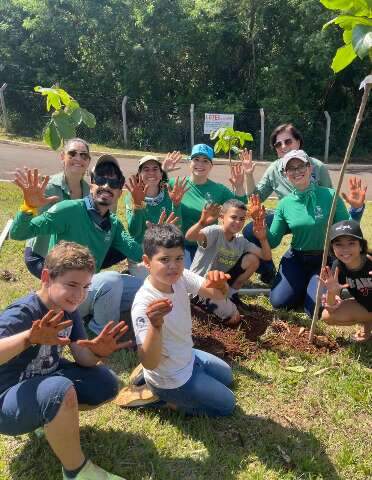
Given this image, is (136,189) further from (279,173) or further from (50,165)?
(50,165)

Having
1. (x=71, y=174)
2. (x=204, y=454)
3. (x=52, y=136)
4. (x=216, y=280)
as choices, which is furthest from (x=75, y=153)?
(x=204, y=454)

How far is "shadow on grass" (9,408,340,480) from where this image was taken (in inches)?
102

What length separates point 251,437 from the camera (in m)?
2.88

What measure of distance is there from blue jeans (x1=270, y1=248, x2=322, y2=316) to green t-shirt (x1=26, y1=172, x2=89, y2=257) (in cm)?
217

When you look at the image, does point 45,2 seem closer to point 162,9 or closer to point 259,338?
point 162,9

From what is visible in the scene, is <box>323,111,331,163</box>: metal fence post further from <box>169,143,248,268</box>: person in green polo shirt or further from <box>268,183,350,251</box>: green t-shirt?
<box>268,183,350,251</box>: green t-shirt

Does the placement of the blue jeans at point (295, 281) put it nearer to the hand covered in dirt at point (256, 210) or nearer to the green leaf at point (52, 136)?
the hand covered in dirt at point (256, 210)

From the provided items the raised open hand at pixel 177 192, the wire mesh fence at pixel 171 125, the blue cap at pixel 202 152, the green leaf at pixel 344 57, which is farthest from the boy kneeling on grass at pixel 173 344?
the wire mesh fence at pixel 171 125

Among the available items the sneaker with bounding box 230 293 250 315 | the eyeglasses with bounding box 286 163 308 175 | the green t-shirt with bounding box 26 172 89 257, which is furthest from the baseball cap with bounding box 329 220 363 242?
the green t-shirt with bounding box 26 172 89 257

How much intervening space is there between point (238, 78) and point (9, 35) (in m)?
10.9

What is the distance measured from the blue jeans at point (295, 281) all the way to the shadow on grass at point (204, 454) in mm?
1746

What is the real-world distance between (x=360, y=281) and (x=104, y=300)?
6.72ft

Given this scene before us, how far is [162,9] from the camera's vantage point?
2091 cm

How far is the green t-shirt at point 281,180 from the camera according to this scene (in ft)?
17.2
